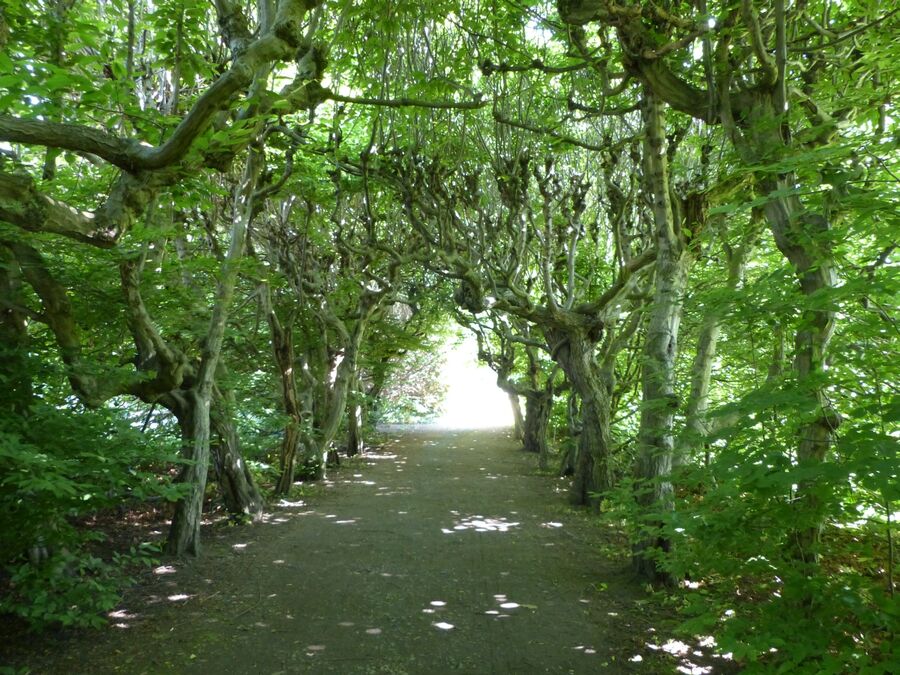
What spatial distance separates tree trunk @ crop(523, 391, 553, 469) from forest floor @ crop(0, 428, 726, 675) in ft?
16.3

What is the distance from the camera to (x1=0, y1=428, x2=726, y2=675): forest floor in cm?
430

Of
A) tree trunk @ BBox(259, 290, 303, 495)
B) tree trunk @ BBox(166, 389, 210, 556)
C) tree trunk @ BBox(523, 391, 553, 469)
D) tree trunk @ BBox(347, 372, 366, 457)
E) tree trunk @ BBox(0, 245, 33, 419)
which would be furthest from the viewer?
Answer: tree trunk @ BBox(347, 372, 366, 457)

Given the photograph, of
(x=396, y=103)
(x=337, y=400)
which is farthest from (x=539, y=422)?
(x=396, y=103)

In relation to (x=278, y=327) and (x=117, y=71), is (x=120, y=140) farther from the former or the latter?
(x=278, y=327)

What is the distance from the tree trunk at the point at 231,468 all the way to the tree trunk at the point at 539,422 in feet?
24.9

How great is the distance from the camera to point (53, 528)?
4.23 m

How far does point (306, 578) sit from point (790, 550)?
4842 millimetres

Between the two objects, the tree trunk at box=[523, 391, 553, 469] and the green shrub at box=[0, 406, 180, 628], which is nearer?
the green shrub at box=[0, 406, 180, 628]

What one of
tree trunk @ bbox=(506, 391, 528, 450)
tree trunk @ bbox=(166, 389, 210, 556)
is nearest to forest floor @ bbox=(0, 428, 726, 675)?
tree trunk @ bbox=(166, 389, 210, 556)

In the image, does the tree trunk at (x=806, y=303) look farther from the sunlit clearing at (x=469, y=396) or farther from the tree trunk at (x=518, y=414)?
the sunlit clearing at (x=469, y=396)

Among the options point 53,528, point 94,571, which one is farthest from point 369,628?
point 94,571

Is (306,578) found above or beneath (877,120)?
beneath

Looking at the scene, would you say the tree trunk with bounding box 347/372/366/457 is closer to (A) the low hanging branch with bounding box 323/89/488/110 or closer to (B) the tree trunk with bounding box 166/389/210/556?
(B) the tree trunk with bounding box 166/389/210/556

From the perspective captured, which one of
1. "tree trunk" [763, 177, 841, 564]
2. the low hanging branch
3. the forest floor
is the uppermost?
the low hanging branch
